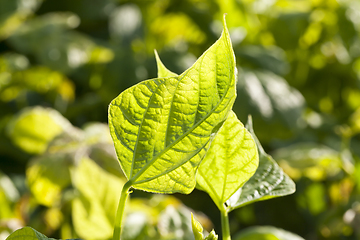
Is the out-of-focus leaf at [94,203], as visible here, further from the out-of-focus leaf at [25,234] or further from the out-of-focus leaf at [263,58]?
the out-of-focus leaf at [263,58]

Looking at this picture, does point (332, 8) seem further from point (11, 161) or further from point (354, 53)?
point (11, 161)

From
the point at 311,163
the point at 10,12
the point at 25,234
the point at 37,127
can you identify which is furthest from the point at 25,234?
the point at 10,12

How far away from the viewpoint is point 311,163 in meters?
0.62

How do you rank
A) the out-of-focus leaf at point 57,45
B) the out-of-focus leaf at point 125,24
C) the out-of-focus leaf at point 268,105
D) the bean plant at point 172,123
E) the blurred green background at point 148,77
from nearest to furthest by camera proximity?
1. the bean plant at point 172,123
2. the blurred green background at point 148,77
3. the out-of-focus leaf at point 268,105
4. the out-of-focus leaf at point 57,45
5. the out-of-focus leaf at point 125,24

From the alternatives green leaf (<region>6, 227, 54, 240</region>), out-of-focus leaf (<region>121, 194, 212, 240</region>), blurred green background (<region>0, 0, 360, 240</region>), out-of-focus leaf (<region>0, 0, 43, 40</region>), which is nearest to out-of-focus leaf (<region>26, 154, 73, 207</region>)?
blurred green background (<region>0, 0, 360, 240</region>)

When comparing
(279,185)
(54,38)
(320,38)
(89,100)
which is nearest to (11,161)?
(89,100)

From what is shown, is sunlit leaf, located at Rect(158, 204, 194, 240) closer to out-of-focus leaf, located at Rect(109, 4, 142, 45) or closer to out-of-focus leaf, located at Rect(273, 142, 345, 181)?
out-of-focus leaf, located at Rect(273, 142, 345, 181)

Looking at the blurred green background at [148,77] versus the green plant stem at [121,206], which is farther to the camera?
the blurred green background at [148,77]

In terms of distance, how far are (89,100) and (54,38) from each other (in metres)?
0.20

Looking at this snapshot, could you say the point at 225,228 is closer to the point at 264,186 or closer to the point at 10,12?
the point at 264,186

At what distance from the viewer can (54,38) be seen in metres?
0.93

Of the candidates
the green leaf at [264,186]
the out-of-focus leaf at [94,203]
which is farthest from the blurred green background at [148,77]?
the green leaf at [264,186]

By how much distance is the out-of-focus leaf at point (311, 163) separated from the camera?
62cm

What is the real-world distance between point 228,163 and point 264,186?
0.03 metres
